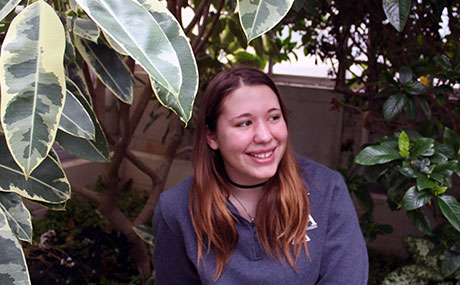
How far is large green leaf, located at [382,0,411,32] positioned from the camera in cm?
109

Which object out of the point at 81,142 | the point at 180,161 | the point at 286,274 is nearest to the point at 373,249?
the point at 180,161

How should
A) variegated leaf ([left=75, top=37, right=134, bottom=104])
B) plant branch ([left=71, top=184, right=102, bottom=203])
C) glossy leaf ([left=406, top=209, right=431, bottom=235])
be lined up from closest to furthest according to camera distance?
1. variegated leaf ([left=75, top=37, right=134, bottom=104])
2. glossy leaf ([left=406, top=209, right=431, bottom=235])
3. plant branch ([left=71, top=184, right=102, bottom=203])

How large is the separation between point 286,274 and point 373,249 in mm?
1807

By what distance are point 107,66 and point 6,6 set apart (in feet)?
1.81

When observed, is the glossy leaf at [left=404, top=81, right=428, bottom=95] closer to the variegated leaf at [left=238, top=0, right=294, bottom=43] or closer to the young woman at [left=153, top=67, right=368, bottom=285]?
the young woman at [left=153, top=67, right=368, bottom=285]

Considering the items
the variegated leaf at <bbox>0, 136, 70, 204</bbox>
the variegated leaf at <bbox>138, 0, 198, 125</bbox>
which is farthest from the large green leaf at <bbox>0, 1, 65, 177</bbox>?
the variegated leaf at <bbox>0, 136, 70, 204</bbox>

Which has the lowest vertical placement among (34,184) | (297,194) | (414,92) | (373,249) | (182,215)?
(373,249)

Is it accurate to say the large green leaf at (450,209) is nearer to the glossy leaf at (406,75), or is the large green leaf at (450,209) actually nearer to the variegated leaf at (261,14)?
the glossy leaf at (406,75)

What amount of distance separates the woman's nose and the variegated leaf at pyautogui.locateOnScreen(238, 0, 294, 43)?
2.54 ft

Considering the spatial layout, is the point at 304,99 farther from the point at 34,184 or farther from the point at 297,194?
the point at 34,184

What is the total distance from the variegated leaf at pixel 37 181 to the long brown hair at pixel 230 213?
0.54 m

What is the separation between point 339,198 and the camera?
1.56m

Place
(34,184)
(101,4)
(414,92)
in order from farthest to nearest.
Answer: (414,92) → (34,184) → (101,4)

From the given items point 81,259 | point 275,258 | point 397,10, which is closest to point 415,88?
point 397,10
